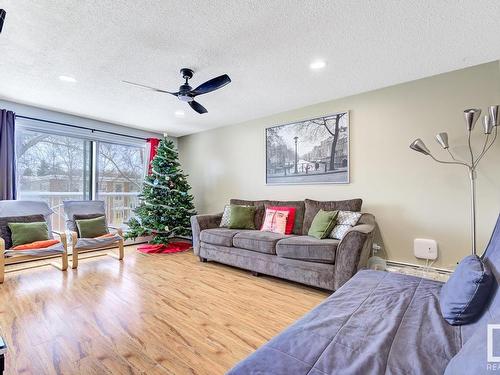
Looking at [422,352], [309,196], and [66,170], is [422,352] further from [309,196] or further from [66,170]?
[66,170]

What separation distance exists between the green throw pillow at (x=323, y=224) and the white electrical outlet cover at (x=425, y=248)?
940 mm

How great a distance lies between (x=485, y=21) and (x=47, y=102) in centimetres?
508

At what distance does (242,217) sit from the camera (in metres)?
3.83

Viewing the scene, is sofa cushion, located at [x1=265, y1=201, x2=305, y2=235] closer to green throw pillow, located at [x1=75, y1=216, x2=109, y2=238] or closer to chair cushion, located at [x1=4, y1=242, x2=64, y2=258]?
green throw pillow, located at [x1=75, y1=216, x2=109, y2=238]

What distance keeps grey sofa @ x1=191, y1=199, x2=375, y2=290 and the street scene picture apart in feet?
1.46

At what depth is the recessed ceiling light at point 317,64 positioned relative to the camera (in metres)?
2.54

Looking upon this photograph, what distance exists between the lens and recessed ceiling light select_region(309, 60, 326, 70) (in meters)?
2.54

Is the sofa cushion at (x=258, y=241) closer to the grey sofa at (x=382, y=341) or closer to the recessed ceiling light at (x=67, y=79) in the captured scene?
the grey sofa at (x=382, y=341)

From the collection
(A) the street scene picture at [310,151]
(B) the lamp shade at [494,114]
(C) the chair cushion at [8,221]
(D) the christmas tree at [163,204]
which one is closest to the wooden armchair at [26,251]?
(C) the chair cushion at [8,221]

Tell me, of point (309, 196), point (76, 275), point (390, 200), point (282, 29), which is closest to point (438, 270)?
point (390, 200)

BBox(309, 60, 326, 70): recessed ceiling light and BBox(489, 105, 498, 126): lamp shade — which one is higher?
BBox(309, 60, 326, 70): recessed ceiling light

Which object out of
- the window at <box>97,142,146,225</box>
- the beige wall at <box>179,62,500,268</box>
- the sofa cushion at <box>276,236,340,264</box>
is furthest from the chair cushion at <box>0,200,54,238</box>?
the beige wall at <box>179,62,500,268</box>

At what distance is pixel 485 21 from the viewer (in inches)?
76.3

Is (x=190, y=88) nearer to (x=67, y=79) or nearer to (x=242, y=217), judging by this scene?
(x=67, y=79)
